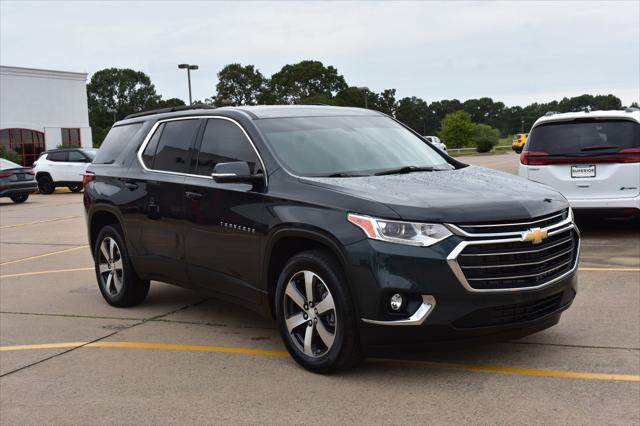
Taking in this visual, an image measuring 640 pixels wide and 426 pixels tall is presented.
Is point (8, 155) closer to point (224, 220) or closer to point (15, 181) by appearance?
point (15, 181)

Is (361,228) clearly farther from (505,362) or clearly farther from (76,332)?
(76,332)

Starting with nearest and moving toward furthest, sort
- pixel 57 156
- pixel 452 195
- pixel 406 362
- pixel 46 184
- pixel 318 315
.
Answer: pixel 452 195 < pixel 318 315 < pixel 406 362 < pixel 57 156 < pixel 46 184

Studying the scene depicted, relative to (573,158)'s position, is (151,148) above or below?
above

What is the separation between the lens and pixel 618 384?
459 centimetres

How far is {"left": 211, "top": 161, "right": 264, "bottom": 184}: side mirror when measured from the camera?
207 inches

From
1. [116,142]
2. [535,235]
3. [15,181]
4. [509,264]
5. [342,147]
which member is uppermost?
[116,142]

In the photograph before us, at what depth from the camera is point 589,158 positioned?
10.3 metres

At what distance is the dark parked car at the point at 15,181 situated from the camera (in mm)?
22859

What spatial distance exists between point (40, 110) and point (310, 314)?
4394 cm

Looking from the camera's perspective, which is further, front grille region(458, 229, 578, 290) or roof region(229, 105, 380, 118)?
roof region(229, 105, 380, 118)

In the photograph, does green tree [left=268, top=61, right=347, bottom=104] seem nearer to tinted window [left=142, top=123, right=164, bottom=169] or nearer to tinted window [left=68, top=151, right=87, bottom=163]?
tinted window [left=68, top=151, right=87, bottom=163]

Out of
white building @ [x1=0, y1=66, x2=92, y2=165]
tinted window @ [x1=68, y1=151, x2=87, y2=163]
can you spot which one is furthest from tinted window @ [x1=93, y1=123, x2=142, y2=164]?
white building @ [x1=0, y1=66, x2=92, y2=165]

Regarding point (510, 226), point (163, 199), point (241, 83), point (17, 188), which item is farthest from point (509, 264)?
point (241, 83)

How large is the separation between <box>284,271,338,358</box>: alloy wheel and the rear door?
636 cm
